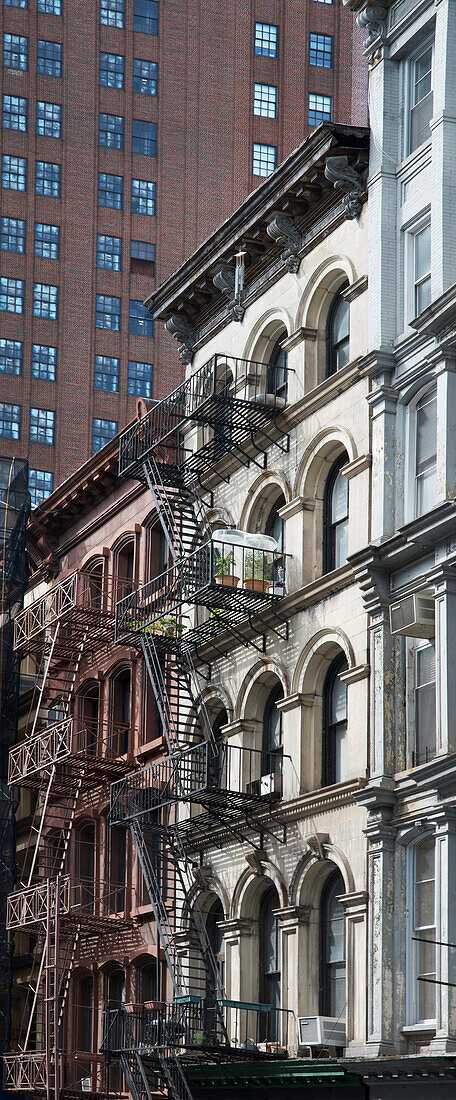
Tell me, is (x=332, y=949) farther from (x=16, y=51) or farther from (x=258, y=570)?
(x=16, y=51)

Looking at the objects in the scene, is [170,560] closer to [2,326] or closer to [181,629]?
[181,629]

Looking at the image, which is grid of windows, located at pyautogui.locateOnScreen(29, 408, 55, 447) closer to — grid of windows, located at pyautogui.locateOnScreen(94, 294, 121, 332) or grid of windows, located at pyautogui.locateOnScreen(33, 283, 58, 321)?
grid of windows, located at pyautogui.locateOnScreen(33, 283, 58, 321)

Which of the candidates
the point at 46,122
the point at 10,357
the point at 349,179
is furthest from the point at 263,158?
the point at 349,179

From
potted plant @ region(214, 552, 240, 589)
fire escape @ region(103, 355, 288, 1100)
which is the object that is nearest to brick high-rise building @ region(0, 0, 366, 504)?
fire escape @ region(103, 355, 288, 1100)

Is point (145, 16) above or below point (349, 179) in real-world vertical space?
above

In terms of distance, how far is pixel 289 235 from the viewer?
106 ft

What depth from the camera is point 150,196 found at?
74125mm

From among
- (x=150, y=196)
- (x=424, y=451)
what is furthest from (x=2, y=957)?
(x=150, y=196)

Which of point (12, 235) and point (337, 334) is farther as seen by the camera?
point (12, 235)

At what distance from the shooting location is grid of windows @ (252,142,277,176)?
7638cm

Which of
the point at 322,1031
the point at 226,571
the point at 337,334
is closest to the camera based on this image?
the point at 322,1031

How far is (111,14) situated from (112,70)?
110 inches

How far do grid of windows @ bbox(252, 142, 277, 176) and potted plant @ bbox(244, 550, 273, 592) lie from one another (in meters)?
48.0

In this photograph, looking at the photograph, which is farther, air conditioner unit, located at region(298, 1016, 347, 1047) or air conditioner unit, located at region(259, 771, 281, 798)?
air conditioner unit, located at region(259, 771, 281, 798)
